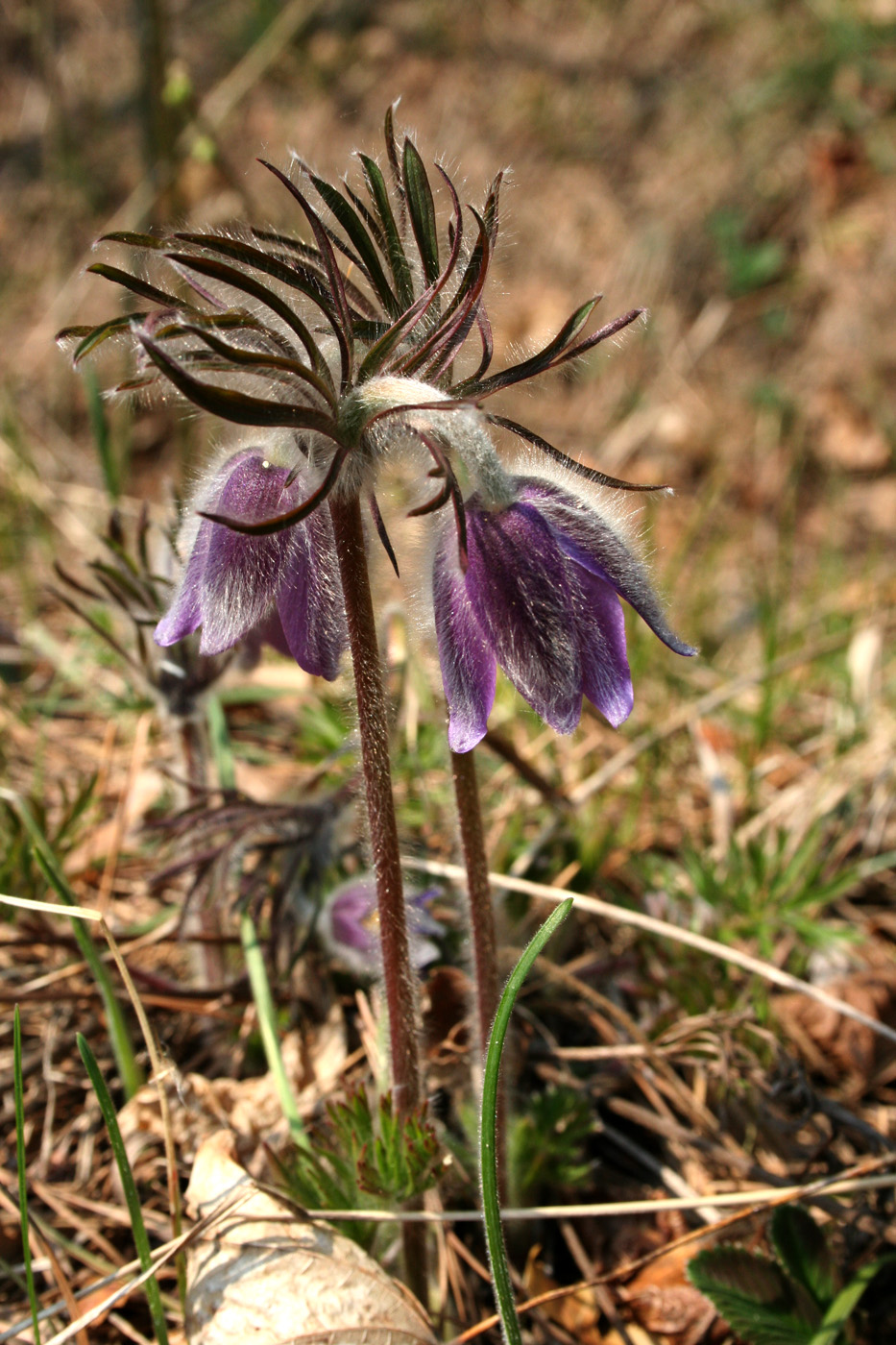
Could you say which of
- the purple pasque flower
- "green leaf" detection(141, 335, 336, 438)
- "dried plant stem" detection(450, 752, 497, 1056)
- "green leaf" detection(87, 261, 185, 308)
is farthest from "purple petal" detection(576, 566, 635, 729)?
"green leaf" detection(87, 261, 185, 308)

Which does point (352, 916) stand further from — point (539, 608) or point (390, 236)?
point (390, 236)

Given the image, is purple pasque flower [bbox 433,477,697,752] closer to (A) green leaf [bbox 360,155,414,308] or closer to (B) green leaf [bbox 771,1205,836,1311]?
(A) green leaf [bbox 360,155,414,308]

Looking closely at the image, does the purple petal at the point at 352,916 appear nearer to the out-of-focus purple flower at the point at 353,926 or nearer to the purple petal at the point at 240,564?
the out-of-focus purple flower at the point at 353,926

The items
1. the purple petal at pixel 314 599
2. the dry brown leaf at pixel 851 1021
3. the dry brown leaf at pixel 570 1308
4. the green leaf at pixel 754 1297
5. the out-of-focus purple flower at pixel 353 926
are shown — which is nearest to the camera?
the purple petal at pixel 314 599

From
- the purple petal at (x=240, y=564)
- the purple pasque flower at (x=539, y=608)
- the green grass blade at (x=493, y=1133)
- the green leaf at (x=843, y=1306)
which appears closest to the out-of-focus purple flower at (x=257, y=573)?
the purple petal at (x=240, y=564)

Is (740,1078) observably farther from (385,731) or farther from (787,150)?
(787,150)

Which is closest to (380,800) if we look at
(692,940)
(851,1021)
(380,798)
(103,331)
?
(380,798)

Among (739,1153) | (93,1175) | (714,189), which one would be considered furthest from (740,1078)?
(714,189)
